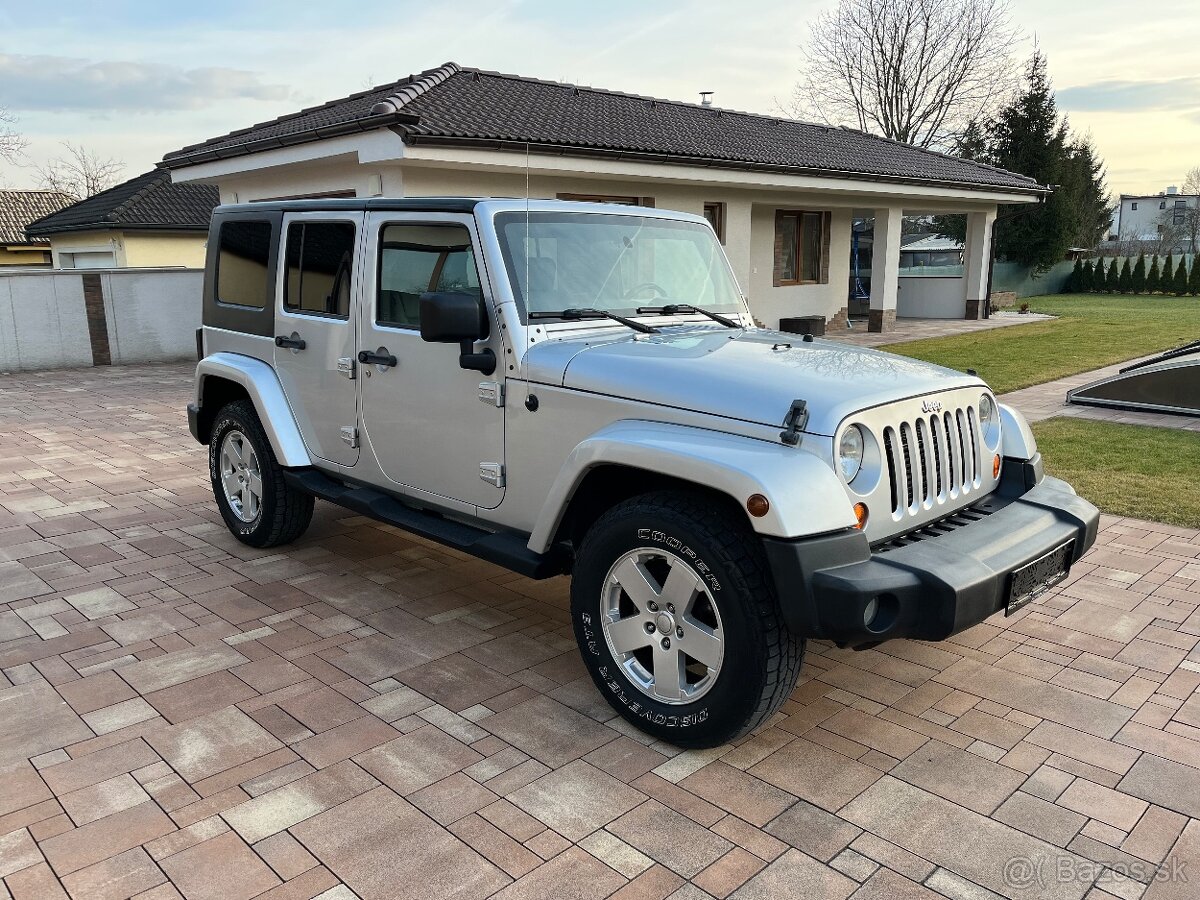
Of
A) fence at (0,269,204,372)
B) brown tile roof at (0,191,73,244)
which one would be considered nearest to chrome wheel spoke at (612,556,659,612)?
Result: fence at (0,269,204,372)

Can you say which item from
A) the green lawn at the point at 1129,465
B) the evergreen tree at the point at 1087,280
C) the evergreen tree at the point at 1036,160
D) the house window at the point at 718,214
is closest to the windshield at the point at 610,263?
the green lawn at the point at 1129,465

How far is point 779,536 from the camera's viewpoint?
2924 mm

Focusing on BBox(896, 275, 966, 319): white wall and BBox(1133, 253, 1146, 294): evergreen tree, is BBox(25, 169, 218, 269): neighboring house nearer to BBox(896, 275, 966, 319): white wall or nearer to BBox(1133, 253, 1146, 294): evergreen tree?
BBox(896, 275, 966, 319): white wall

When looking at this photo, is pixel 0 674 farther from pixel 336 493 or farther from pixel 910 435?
pixel 910 435

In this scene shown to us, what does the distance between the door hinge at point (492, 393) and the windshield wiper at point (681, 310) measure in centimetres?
78

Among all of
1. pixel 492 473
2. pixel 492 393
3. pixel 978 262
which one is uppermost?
pixel 978 262

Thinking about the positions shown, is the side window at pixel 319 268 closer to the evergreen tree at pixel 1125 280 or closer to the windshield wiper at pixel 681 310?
the windshield wiper at pixel 681 310

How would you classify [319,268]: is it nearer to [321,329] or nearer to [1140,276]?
[321,329]

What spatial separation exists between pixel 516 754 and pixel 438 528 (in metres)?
1.29

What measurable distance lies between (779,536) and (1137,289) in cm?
3994

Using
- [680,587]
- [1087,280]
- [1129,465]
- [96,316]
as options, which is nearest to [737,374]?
[680,587]

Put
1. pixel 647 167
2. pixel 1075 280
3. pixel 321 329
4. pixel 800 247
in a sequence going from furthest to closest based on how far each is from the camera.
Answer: pixel 1075 280 → pixel 800 247 → pixel 647 167 → pixel 321 329

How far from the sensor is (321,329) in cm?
491

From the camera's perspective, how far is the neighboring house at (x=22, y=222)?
124 feet
